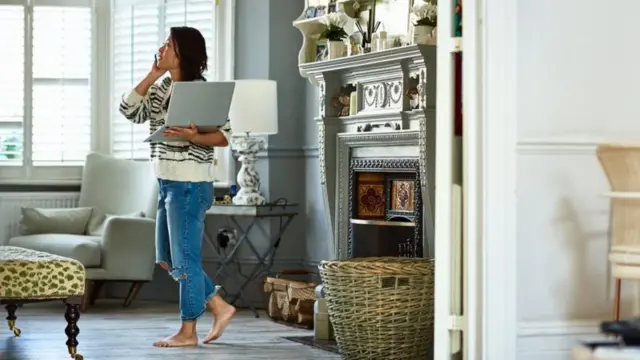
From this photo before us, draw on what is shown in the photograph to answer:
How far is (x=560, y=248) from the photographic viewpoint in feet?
15.0

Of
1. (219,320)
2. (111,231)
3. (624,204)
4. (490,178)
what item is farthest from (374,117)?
(624,204)

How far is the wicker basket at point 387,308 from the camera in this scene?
17.0 ft

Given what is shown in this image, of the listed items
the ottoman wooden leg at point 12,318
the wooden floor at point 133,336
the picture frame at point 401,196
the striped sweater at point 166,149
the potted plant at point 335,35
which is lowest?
the wooden floor at point 133,336

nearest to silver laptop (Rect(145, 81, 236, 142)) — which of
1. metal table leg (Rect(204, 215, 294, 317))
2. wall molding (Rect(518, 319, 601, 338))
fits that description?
metal table leg (Rect(204, 215, 294, 317))

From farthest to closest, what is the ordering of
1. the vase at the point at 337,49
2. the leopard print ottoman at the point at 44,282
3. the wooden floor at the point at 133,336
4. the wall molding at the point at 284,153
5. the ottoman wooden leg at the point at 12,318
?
1. the wall molding at the point at 284,153
2. the vase at the point at 337,49
3. the ottoman wooden leg at the point at 12,318
4. the wooden floor at the point at 133,336
5. the leopard print ottoman at the point at 44,282

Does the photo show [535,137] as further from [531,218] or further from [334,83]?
[334,83]

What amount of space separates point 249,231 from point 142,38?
1700 millimetres

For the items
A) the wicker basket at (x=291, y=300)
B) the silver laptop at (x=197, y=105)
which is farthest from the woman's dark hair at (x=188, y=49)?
the wicker basket at (x=291, y=300)

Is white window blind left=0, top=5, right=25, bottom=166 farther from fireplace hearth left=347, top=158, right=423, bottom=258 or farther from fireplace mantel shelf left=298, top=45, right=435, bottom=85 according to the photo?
fireplace hearth left=347, top=158, right=423, bottom=258

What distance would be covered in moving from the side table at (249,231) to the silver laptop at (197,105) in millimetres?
1702

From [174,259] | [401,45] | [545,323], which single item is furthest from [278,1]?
[545,323]

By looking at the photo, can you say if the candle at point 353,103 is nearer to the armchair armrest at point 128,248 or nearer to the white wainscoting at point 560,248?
the armchair armrest at point 128,248

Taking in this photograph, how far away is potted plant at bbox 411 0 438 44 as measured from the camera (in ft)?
19.2

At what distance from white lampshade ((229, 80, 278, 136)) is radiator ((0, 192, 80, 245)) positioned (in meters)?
1.77
